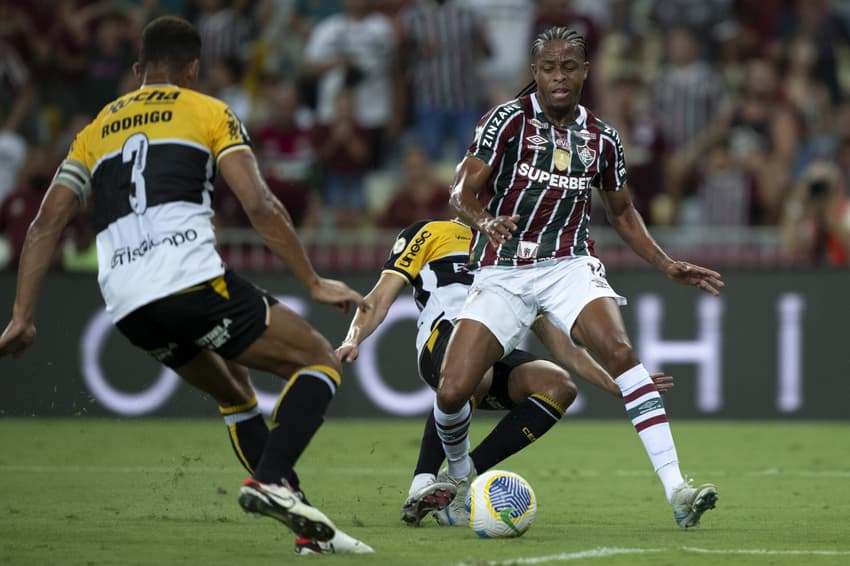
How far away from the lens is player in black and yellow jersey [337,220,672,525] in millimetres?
7535

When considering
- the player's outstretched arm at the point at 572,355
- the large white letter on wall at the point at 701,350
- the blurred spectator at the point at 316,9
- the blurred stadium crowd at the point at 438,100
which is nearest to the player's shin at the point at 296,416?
the player's outstretched arm at the point at 572,355

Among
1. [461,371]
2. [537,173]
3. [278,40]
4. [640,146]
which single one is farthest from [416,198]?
[461,371]

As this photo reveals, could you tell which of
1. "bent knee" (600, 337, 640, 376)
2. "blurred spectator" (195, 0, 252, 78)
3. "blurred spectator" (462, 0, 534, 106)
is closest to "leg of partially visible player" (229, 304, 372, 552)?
"bent knee" (600, 337, 640, 376)

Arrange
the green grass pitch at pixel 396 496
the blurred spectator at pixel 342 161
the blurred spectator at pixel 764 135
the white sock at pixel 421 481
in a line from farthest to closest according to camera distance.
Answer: the blurred spectator at pixel 342 161, the blurred spectator at pixel 764 135, the white sock at pixel 421 481, the green grass pitch at pixel 396 496

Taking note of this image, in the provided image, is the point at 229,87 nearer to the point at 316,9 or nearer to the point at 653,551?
the point at 316,9

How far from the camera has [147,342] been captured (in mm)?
6254

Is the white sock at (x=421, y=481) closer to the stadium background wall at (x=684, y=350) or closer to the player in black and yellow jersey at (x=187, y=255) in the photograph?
the player in black and yellow jersey at (x=187, y=255)

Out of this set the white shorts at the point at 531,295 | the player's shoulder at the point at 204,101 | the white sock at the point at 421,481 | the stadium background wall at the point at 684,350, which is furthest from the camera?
the stadium background wall at the point at 684,350

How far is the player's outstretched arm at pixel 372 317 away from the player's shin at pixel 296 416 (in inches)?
37.3

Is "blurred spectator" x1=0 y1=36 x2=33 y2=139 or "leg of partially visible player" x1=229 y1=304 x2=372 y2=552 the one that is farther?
"blurred spectator" x1=0 y1=36 x2=33 y2=139

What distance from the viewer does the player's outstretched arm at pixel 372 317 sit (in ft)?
23.7

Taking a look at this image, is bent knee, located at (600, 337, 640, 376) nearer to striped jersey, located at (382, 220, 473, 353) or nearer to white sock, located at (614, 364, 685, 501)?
white sock, located at (614, 364, 685, 501)

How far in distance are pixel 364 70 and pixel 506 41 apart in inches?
67.6

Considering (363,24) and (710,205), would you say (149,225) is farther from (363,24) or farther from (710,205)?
(363,24)
